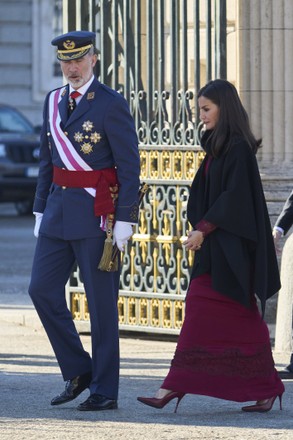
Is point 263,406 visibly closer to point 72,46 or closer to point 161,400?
point 161,400

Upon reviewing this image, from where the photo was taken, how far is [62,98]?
805 centimetres

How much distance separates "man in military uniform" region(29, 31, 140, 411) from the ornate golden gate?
8.34 ft

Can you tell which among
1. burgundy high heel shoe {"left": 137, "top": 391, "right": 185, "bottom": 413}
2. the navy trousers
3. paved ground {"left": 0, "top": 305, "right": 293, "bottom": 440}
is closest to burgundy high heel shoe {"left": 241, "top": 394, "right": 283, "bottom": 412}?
paved ground {"left": 0, "top": 305, "right": 293, "bottom": 440}

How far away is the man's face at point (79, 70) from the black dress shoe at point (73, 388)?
53.7 inches

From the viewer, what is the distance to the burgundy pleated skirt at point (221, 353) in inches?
304

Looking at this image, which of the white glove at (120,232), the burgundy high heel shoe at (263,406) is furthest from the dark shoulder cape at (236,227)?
the burgundy high heel shoe at (263,406)

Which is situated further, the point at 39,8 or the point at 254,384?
the point at 39,8

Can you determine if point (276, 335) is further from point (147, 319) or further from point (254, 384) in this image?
point (254, 384)

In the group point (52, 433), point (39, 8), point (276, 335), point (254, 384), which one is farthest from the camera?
point (39, 8)

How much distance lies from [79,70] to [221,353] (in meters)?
1.46

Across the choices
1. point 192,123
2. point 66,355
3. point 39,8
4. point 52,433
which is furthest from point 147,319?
point 39,8

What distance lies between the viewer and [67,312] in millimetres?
7953

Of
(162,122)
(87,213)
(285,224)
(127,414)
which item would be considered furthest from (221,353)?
(162,122)

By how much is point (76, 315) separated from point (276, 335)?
1.61m
